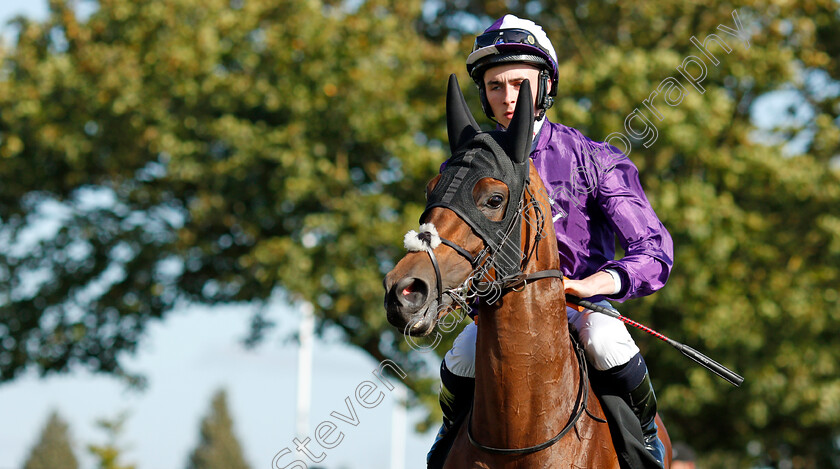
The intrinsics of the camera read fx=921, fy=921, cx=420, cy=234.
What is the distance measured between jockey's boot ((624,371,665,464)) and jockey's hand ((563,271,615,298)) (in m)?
0.62

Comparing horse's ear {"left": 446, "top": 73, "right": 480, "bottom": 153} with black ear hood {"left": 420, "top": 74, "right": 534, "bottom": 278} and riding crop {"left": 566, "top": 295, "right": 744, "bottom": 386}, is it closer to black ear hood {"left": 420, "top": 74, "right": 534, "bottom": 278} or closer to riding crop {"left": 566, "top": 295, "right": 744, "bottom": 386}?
black ear hood {"left": 420, "top": 74, "right": 534, "bottom": 278}

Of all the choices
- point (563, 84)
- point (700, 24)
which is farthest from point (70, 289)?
point (700, 24)

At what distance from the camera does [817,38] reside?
1820 cm

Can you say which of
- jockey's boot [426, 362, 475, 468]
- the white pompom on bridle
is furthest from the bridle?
jockey's boot [426, 362, 475, 468]

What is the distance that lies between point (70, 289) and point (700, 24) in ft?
45.3

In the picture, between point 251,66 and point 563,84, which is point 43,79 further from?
point 563,84

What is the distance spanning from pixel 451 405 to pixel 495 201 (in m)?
1.45

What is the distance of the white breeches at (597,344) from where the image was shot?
436 centimetres

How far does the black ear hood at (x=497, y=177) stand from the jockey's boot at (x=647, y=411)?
1.16 metres

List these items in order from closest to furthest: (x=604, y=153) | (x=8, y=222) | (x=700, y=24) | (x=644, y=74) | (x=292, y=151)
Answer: (x=604, y=153) < (x=644, y=74) < (x=292, y=151) < (x=700, y=24) < (x=8, y=222)

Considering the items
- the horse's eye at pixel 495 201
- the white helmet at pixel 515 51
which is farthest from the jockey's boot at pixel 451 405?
the white helmet at pixel 515 51

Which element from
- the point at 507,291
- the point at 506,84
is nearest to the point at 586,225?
the point at 506,84

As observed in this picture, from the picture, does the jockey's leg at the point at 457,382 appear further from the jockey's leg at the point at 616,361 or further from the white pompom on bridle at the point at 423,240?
the white pompom on bridle at the point at 423,240

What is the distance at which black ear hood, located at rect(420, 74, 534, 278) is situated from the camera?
3.71 m
